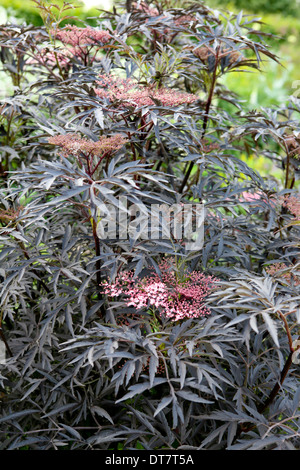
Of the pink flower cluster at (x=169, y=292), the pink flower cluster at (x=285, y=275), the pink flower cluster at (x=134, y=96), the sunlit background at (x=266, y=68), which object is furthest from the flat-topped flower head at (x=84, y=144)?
the sunlit background at (x=266, y=68)

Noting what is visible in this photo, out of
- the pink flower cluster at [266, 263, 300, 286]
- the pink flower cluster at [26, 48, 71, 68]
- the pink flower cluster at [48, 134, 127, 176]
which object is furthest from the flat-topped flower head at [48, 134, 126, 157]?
the pink flower cluster at [26, 48, 71, 68]

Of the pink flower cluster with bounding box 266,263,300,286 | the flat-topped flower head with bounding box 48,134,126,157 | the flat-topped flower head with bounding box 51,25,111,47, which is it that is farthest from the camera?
the flat-topped flower head with bounding box 51,25,111,47

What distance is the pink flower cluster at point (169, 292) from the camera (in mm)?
1368

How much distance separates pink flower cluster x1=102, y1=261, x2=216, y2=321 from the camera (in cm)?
137

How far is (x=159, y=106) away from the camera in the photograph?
5.03 ft

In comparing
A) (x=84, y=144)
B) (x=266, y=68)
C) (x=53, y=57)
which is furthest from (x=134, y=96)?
(x=266, y=68)

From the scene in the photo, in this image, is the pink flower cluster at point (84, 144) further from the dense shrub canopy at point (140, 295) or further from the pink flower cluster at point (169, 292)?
the pink flower cluster at point (169, 292)

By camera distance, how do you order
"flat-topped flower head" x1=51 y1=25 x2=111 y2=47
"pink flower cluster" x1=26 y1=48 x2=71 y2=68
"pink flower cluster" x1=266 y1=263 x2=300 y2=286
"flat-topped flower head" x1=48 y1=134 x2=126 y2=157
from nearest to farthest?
"flat-topped flower head" x1=48 y1=134 x2=126 y2=157 → "pink flower cluster" x1=266 y1=263 x2=300 y2=286 → "flat-topped flower head" x1=51 y1=25 x2=111 y2=47 → "pink flower cluster" x1=26 y1=48 x2=71 y2=68

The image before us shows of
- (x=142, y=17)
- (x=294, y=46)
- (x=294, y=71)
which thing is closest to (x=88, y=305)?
(x=142, y=17)

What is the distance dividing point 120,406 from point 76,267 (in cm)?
56

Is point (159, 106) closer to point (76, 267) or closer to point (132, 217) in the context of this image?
point (132, 217)

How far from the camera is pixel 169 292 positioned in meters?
1.49

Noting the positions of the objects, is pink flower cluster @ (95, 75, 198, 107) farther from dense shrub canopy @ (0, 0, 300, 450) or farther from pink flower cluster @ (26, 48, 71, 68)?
pink flower cluster @ (26, 48, 71, 68)

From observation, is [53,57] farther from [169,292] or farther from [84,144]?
[169,292]
